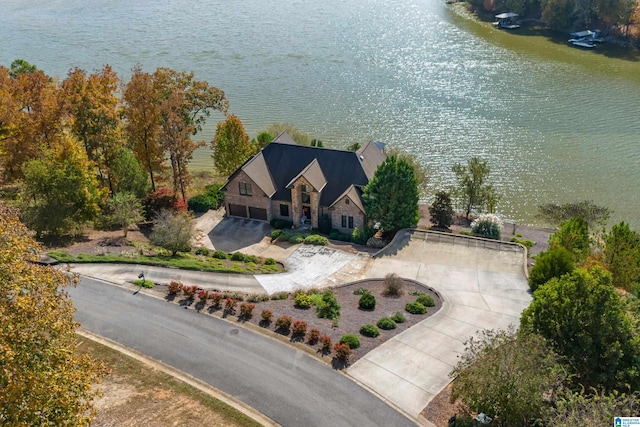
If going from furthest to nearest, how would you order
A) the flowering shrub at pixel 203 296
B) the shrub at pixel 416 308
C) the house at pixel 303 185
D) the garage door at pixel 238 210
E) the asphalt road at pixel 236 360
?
the garage door at pixel 238 210 → the house at pixel 303 185 → the shrub at pixel 416 308 → the flowering shrub at pixel 203 296 → the asphalt road at pixel 236 360

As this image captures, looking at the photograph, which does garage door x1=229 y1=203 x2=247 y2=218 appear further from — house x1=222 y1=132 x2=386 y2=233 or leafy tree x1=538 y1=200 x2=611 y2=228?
leafy tree x1=538 y1=200 x2=611 y2=228

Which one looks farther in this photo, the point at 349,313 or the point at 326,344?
the point at 349,313

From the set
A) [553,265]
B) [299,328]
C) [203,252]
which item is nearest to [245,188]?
[203,252]

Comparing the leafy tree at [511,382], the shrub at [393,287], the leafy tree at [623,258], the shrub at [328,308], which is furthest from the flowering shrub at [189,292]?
the leafy tree at [623,258]

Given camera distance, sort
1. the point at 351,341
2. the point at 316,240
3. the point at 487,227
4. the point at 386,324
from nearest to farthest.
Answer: the point at 351,341, the point at 386,324, the point at 316,240, the point at 487,227

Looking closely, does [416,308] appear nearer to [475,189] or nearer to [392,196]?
[392,196]

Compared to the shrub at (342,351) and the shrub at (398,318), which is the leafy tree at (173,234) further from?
the shrub at (342,351)
